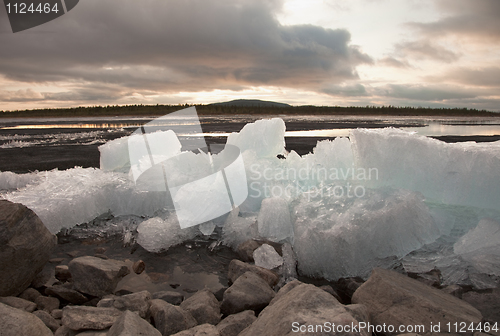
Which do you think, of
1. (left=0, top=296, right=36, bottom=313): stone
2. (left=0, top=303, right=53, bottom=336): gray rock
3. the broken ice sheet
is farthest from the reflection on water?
(left=0, top=303, right=53, bottom=336): gray rock

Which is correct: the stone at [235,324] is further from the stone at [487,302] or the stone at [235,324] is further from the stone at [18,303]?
the stone at [487,302]

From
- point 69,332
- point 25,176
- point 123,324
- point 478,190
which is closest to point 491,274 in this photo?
point 478,190

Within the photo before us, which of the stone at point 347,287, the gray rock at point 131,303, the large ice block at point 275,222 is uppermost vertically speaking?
the large ice block at point 275,222

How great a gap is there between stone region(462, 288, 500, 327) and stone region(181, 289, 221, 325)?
188 cm

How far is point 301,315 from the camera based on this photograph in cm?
178

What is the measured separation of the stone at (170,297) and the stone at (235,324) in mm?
523

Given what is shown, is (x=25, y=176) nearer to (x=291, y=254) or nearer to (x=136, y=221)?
(x=136, y=221)

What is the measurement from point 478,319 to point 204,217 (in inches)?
107

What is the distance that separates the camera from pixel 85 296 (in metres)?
2.65

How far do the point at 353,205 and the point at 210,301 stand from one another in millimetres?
1674

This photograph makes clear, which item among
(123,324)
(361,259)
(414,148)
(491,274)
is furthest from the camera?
(414,148)

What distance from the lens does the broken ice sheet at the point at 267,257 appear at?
9.95 ft

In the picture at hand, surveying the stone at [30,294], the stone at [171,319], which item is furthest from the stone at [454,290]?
the stone at [30,294]

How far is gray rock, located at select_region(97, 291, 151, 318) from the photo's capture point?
231 centimetres
